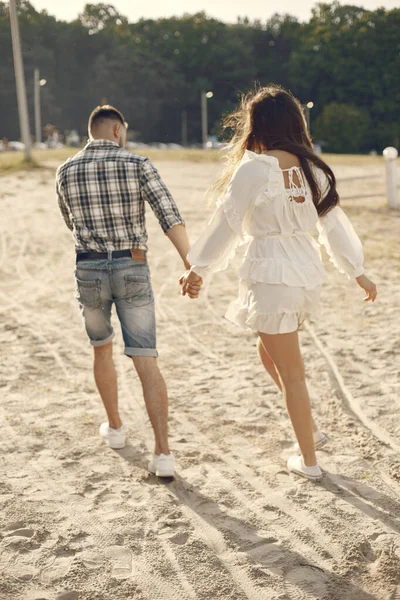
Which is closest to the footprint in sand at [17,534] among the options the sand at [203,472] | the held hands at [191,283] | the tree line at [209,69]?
the sand at [203,472]

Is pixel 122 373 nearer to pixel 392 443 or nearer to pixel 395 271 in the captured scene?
pixel 392 443

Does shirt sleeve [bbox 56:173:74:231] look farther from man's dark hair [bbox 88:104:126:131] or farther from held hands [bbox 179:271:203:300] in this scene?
held hands [bbox 179:271:203:300]

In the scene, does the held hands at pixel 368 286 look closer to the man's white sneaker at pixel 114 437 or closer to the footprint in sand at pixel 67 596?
the man's white sneaker at pixel 114 437

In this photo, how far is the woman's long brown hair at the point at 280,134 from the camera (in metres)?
3.76

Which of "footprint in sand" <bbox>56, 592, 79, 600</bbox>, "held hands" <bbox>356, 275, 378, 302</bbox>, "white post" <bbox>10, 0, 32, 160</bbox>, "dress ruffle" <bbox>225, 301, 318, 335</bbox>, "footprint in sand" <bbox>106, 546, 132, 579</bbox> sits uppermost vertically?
"white post" <bbox>10, 0, 32, 160</bbox>

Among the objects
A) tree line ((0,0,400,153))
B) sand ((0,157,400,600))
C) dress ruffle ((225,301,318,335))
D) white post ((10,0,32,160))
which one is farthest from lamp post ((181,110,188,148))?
dress ruffle ((225,301,318,335))

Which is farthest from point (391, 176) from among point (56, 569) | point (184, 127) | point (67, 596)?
point (184, 127)

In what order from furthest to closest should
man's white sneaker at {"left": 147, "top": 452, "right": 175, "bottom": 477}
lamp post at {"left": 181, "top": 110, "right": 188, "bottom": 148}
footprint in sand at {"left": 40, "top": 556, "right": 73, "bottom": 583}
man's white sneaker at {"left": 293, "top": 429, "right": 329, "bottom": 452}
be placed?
lamp post at {"left": 181, "top": 110, "right": 188, "bottom": 148} → man's white sneaker at {"left": 293, "top": 429, "right": 329, "bottom": 452} → man's white sneaker at {"left": 147, "top": 452, "right": 175, "bottom": 477} → footprint in sand at {"left": 40, "top": 556, "right": 73, "bottom": 583}

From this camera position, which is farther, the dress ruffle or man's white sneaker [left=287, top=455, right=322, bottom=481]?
man's white sneaker [left=287, top=455, right=322, bottom=481]

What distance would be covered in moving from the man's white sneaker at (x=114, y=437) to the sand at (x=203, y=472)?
56mm

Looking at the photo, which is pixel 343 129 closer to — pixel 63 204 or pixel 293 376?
pixel 63 204

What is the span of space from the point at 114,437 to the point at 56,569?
56.3 inches

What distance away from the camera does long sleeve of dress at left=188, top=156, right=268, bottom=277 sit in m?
3.64

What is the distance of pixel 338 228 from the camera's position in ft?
13.0
